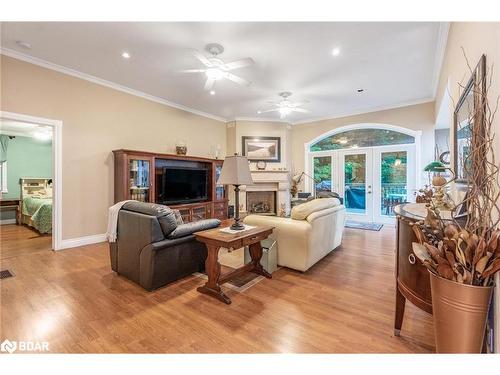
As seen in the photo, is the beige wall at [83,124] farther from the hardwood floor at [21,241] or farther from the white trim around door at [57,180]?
the hardwood floor at [21,241]

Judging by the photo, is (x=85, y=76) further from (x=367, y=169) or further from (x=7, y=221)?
(x=367, y=169)

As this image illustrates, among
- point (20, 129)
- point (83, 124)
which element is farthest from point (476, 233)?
point (20, 129)

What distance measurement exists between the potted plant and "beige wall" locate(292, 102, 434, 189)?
4745 mm

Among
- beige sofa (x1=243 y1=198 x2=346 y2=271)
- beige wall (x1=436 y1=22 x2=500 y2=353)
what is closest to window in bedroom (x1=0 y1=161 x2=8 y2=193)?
beige sofa (x1=243 y1=198 x2=346 y2=271)

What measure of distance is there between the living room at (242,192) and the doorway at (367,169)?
0.04 metres

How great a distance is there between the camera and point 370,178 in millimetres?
6207

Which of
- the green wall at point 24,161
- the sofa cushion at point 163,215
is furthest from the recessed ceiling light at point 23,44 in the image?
the green wall at point 24,161

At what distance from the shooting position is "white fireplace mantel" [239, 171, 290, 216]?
673 cm

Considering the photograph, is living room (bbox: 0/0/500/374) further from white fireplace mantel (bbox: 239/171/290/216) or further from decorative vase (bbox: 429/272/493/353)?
white fireplace mantel (bbox: 239/171/290/216)

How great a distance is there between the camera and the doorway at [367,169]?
5738 millimetres

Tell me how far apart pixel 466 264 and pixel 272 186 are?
18.9 ft

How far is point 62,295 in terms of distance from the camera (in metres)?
2.41
